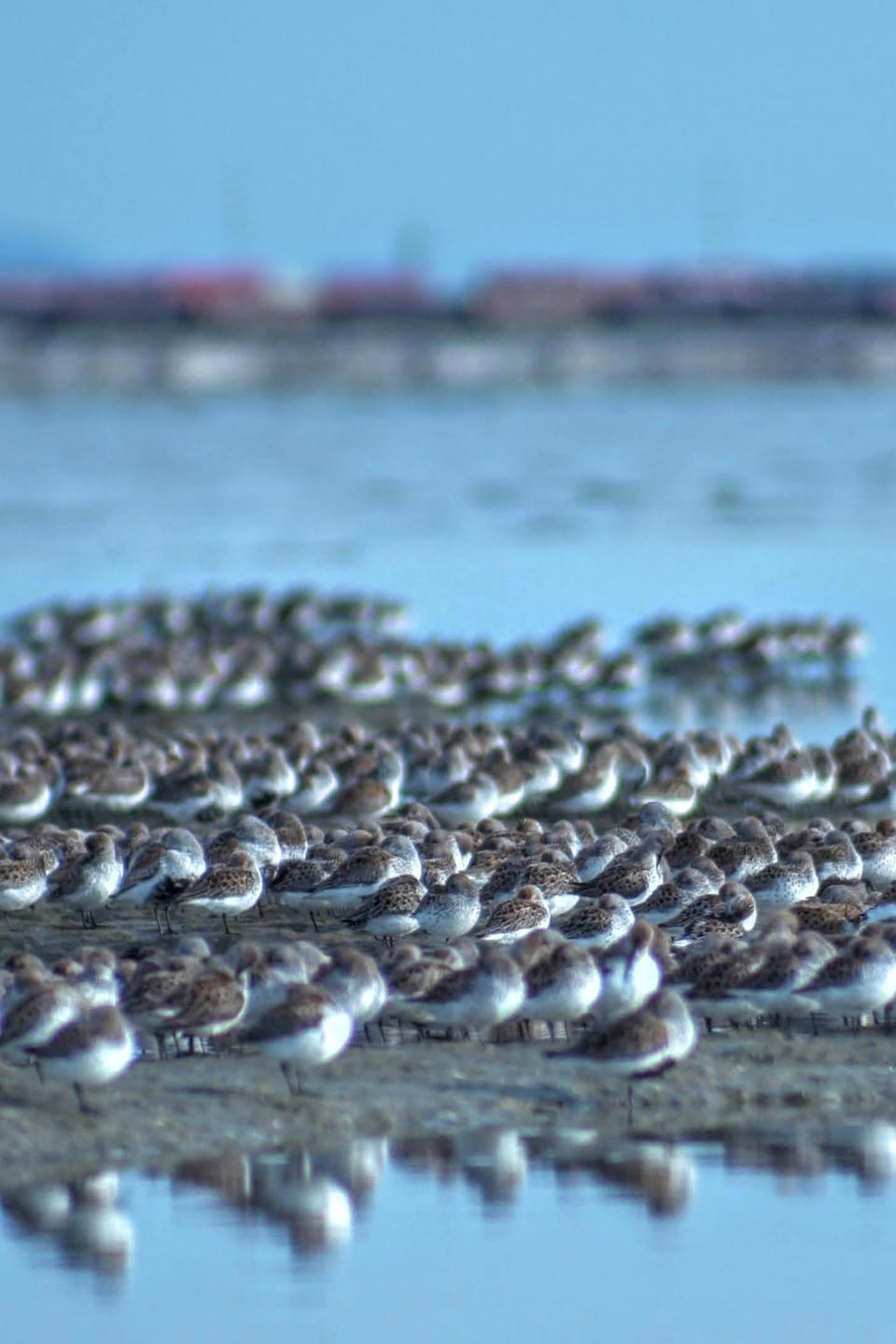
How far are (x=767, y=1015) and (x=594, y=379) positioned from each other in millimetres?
120348

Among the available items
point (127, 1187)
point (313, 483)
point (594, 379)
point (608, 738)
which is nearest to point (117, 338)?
point (594, 379)

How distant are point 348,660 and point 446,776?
22.6 feet

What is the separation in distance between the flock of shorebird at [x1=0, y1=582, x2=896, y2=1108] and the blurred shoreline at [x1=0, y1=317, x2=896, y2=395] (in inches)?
4139

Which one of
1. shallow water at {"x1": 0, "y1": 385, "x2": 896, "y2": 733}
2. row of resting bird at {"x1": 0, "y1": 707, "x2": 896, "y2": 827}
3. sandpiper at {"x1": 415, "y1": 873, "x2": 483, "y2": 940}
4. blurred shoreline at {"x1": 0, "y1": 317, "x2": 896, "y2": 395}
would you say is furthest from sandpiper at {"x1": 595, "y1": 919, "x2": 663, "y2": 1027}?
blurred shoreline at {"x1": 0, "y1": 317, "x2": 896, "y2": 395}

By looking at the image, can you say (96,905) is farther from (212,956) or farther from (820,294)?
(820,294)

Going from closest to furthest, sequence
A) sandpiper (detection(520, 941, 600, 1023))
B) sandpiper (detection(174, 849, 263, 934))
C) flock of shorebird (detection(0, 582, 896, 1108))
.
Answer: flock of shorebird (detection(0, 582, 896, 1108))
sandpiper (detection(520, 941, 600, 1023))
sandpiper (detection(174, 849, 263, 934))

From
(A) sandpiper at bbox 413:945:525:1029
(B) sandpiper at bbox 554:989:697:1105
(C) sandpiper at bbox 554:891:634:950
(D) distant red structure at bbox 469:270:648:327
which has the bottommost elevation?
(B) sandpiper at bbox 554:989:697:1105

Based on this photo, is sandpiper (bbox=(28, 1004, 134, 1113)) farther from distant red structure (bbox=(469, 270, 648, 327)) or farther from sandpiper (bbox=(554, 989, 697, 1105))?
distant red structure (bbox=(469, 270, 648, 327))

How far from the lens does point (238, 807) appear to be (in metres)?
17.0

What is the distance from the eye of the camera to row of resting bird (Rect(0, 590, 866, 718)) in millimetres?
23078

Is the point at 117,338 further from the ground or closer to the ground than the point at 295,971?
further from the ground

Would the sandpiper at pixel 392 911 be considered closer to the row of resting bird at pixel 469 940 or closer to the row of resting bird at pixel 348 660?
the row of resting bird at pixel 469 940

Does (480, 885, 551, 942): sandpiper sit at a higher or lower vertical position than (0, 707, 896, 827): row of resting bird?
lower

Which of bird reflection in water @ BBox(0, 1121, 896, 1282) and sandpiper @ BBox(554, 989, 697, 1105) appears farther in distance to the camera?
sandpiper @ BBox(554, 989, 697, 1105)
